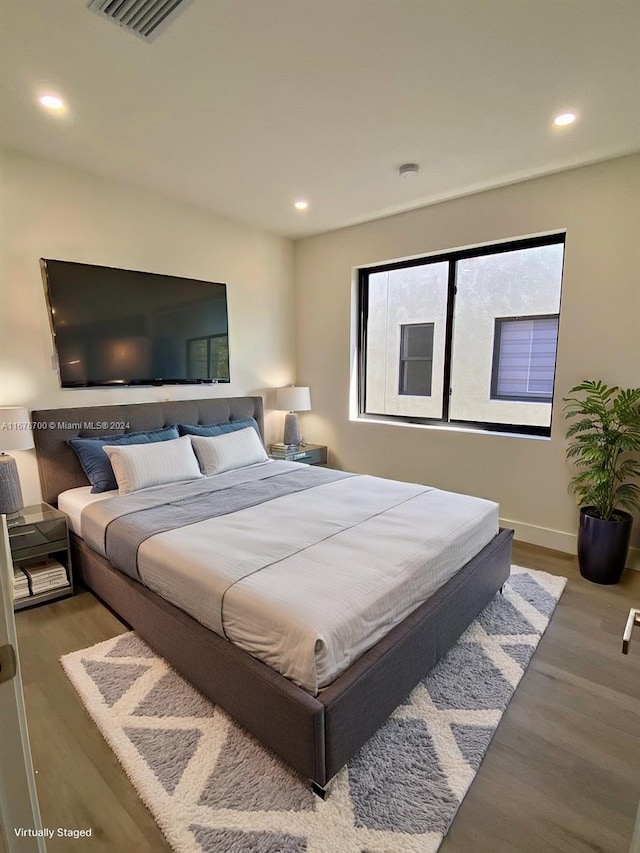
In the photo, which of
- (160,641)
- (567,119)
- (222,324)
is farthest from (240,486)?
(567,119)

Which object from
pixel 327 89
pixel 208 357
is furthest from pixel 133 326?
pixel 327 89

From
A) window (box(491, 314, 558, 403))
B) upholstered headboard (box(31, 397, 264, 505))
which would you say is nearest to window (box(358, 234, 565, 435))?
window (box(491, 314, 558, 403))

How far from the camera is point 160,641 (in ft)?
6.60

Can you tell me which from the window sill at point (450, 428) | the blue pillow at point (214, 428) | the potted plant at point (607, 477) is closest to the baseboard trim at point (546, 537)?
the potted plant at point (607, 477)

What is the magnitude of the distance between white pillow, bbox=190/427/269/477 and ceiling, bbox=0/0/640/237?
198 centimetres

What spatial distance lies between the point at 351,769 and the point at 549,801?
67 cm

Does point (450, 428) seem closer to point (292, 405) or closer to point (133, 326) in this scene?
point (292, 405)

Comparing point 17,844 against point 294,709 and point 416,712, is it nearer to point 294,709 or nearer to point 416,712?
point 294,709

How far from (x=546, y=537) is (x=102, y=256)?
4.12m

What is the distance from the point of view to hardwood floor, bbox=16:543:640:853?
134cm

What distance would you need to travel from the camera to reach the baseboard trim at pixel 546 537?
3283mm

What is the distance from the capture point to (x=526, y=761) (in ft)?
5.20

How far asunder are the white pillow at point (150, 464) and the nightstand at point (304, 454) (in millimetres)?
1239

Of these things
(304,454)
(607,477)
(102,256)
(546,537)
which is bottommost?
(546,537)
